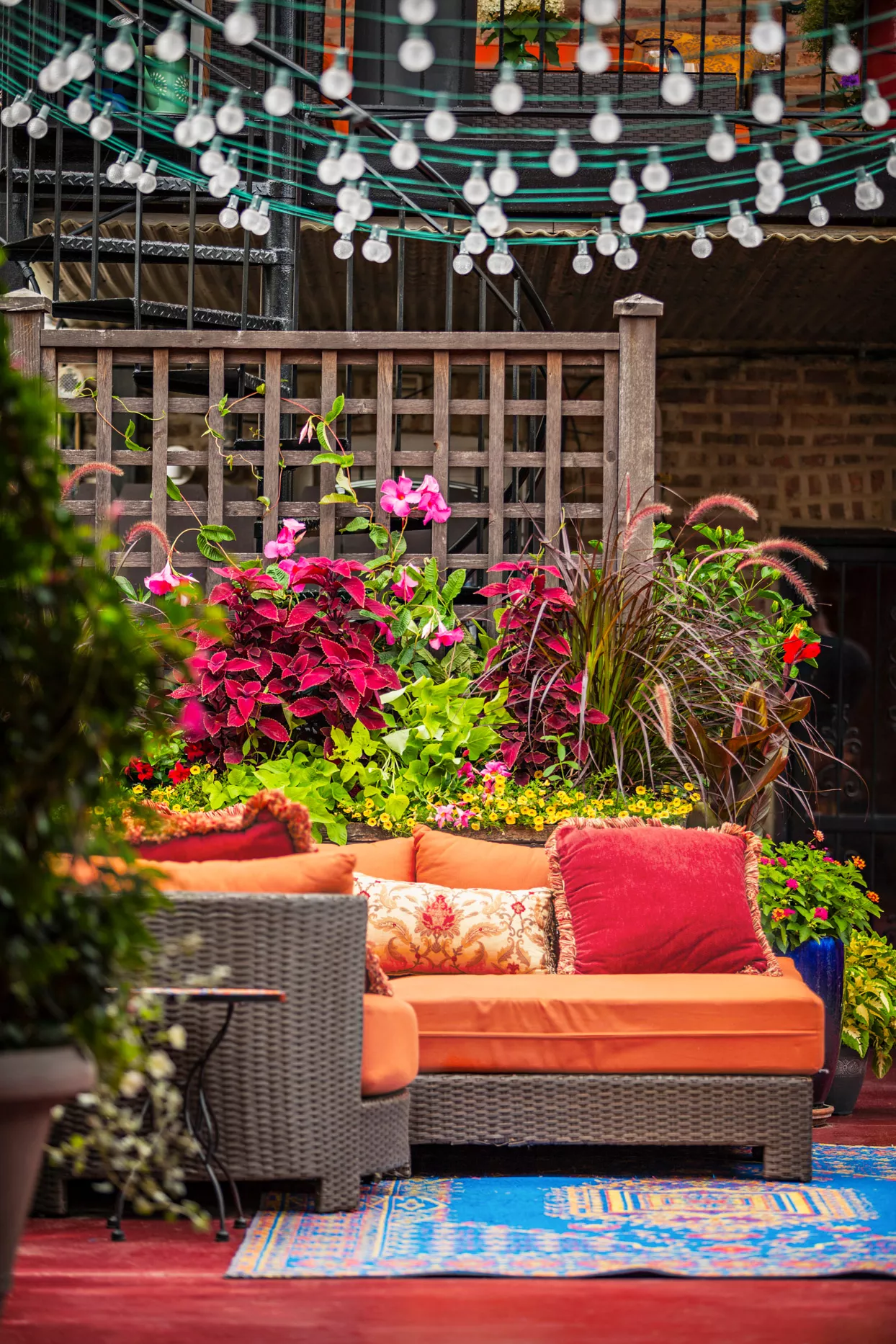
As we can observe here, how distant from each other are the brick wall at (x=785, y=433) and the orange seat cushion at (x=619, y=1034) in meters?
4.64

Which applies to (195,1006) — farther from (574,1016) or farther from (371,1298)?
(574,1016)

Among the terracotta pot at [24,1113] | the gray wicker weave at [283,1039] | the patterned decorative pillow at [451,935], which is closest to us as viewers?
the terracotta pot at [24,1113]

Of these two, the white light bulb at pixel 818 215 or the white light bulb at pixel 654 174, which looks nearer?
the white light bulb at pixel 654 174

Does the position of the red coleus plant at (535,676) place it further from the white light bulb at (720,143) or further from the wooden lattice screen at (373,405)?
the white light bulb at (720,143)

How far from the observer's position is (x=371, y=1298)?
2291 mm

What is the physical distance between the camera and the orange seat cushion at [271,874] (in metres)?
2.91

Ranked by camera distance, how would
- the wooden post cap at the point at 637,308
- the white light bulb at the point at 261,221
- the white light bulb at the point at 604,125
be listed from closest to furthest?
the white light bulb at the point at 604,125 → the white light bulb at the point at 261,221 → the wooden post cap at the point at 637,308

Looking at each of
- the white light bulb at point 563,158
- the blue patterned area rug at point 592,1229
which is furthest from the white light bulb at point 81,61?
the blue patterned area rug at point 592,1229

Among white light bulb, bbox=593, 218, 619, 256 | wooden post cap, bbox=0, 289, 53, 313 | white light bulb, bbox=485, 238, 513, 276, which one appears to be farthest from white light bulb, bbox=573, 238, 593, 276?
wooden post cap, bbox=0, 289, 53, 313

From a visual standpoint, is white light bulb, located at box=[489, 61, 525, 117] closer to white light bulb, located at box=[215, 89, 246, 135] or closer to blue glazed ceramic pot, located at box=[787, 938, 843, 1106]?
white light bulb, located at box=[215, 89, 246, 135]

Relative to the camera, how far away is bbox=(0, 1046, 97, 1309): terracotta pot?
1.64 metres

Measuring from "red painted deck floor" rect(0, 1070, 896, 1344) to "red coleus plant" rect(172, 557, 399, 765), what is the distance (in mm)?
2062

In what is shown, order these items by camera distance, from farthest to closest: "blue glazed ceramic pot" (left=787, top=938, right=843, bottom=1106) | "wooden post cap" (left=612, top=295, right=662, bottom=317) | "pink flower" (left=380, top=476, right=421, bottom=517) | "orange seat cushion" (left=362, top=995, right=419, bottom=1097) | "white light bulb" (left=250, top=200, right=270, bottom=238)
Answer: "wooden post cap" (left=612, top=295, right=662, bottom=317)
"pink flower" (left=380, top=476, right=421, bottom=517)
"white light bulb" (left=250, top=200, right=270, bottom=238)
"blue glazed ceramic pot" (left=787, top=938, right=843, bottom=1106)
"orange seat cushion" (left=362, top=995, right=419, bottom=1097)

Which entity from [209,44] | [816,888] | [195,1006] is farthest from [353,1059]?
[209,44]
